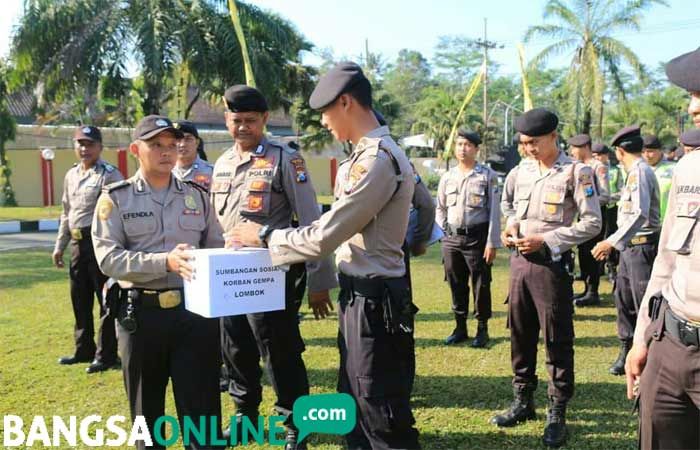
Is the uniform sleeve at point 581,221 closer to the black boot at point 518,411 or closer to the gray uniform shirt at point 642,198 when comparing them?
the gray uniform shirt at point 642,198

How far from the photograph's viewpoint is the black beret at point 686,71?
7.09ft

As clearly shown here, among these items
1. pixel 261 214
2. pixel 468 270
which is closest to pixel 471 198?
pixel 468 270

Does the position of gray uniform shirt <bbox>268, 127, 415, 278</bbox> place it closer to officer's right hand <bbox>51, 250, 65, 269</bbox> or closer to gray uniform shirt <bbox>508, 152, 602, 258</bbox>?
gray uniform shirt <bbox>508, 152, 602, 258</bbox>

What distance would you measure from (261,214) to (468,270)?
10.2ft

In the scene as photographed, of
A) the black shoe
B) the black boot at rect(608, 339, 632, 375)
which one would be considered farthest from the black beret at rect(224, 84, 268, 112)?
the black boot at rect(608, 339, 632, 375)

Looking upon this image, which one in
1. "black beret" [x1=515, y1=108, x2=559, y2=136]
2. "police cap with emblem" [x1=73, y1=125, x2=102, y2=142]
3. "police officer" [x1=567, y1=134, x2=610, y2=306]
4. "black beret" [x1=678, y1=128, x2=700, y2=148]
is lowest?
"police officer" [x1=567, y1=134, x2=610, y2=306]

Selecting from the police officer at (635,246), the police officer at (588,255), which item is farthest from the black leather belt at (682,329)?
the police officer at (588,255)

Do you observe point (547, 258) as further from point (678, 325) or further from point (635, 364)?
point (678, 325)

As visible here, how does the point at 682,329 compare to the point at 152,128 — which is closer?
the point at 682,329

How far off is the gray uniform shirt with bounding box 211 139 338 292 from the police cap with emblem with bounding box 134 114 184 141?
691mm

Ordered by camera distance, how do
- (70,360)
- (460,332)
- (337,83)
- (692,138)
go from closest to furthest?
(337,83)
(692,138)
(70,360)
(460,332)

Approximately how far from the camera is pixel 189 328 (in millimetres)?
2977

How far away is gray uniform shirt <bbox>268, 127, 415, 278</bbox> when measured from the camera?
2.47 meters

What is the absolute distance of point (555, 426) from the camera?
12.3 feet
